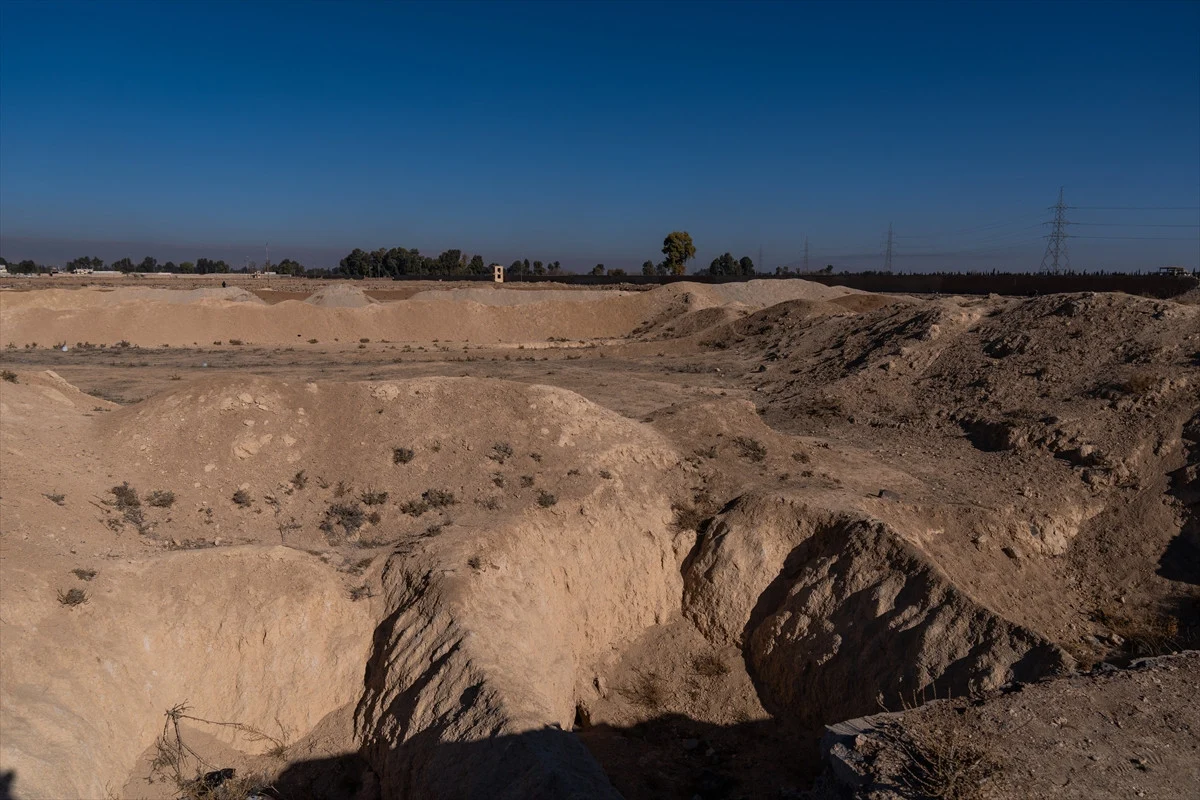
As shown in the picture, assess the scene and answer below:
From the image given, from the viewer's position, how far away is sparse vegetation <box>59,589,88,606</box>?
8875 millimetres

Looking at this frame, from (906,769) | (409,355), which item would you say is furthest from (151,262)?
(906,769)

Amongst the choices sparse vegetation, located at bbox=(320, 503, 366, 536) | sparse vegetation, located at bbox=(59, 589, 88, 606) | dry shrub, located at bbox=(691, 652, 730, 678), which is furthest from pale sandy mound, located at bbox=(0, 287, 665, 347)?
sparse vegetation, located at bbox=(59, 589, 88, 606)

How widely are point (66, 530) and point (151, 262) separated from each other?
162508 millimetres

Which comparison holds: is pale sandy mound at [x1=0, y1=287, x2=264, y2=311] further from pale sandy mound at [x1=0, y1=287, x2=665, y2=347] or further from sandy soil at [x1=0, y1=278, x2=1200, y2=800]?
sandy soil at [x1=0, y1=278, x2=1200, y2=800]

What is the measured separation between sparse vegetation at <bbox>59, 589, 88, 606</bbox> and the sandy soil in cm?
7

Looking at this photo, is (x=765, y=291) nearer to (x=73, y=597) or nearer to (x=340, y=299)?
(x=340, y=299)

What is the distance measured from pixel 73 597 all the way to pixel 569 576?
6.92 meters

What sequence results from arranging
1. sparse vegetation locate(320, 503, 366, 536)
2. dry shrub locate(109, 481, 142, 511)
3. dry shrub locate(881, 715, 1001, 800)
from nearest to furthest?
dry shrub locate(881, 715, 1001, 800) → dry shrub locate(109, 481, 142, 511) → sparse vegetation locate(320, 503, 366, 536)

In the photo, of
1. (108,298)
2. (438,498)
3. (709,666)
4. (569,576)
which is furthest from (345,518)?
(108,298)

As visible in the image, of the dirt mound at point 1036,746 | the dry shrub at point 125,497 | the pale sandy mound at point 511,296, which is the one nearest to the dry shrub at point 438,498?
the dry shrub at point 125,497

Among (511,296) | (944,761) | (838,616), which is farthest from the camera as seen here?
(511,296)

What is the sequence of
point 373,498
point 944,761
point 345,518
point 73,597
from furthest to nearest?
point 373,498
point 345,518
point 73,597
point 944,761

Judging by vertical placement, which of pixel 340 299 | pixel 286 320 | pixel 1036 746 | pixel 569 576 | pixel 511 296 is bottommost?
pixel 569 576

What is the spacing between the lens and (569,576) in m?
12.1
